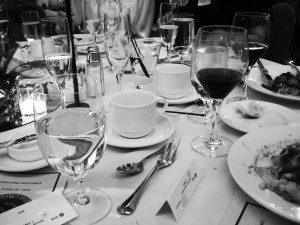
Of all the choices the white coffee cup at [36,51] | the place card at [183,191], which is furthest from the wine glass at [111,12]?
the place card at [183,191]

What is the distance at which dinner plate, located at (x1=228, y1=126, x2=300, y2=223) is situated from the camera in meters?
0.53

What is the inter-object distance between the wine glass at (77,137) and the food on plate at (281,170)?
30cm

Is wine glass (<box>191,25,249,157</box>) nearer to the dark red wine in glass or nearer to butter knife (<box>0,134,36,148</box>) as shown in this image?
the dark red wine in glass

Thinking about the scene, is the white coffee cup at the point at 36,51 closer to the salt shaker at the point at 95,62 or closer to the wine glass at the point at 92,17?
the wine glass at the point at 92,17

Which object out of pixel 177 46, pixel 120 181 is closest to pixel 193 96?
pixel 177 46

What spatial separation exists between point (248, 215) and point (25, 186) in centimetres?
42

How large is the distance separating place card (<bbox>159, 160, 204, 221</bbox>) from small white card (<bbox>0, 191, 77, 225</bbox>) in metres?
0.17

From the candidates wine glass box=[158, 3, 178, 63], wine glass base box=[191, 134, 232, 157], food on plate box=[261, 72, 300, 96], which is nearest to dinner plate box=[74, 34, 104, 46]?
wine glass box=[158, 3, 178, 63]

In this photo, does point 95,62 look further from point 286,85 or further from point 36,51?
point 286,85

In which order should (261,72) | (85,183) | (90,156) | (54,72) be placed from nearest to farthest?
(90,156) → (85,183) → (54,72) → (261,72)

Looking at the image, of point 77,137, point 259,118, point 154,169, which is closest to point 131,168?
point 154,169

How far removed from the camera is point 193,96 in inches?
40.6

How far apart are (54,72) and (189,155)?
49 cm

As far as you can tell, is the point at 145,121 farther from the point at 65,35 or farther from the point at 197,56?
the point at 65,35
